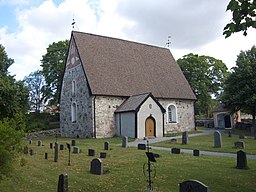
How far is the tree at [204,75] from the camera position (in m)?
43.7

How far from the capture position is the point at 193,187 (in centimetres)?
546

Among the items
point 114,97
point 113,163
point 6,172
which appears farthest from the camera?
point 114,97

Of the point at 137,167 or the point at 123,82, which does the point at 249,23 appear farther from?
the point at 123,82

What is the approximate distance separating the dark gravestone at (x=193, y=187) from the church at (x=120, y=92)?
18726 mm

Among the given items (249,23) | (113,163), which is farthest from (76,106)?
(249,23)

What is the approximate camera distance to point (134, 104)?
2519 centimetres

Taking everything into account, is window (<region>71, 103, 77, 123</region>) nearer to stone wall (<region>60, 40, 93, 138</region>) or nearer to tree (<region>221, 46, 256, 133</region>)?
stone wall (<region>60, 40, 93, 138</region>)

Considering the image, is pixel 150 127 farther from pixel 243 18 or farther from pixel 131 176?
pixel 243 18

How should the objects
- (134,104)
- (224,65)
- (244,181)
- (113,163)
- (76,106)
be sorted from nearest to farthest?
(244,181) < (113,163) < (134,104) < (76,106) < (224,65)

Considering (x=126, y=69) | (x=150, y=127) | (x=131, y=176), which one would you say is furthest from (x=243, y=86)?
(x=131, y=176)

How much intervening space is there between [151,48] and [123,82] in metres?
8.98

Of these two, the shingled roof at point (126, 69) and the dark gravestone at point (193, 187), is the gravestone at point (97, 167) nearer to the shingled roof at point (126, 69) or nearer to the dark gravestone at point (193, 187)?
the dark gravestone at point (193, 187)

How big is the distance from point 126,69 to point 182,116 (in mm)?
8302

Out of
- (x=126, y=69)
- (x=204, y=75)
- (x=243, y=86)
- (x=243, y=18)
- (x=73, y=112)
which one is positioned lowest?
(x=73, y=112)
